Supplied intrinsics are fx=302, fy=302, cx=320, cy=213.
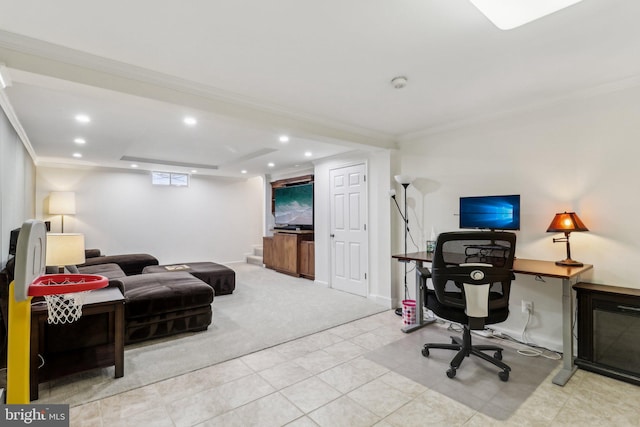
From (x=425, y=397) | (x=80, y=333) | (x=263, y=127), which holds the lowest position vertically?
(x=425, y=397)

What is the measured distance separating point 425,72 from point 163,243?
21.7 ft

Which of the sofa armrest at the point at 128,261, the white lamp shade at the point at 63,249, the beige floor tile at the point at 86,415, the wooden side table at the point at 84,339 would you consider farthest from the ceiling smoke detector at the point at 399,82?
the sofa armrest at the point at 128,261

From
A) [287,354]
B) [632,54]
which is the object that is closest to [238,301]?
[287,354]

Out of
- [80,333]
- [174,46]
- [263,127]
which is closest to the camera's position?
[174,46]

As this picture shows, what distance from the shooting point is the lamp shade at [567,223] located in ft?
8.22

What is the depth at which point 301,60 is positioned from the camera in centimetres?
215

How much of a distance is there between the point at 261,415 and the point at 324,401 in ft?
1.40

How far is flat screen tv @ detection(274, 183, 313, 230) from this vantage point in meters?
6.22

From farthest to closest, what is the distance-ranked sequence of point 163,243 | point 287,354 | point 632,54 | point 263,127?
point 163,243
point 263,127
point 287,354
point 632,54

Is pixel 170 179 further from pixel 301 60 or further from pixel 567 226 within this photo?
pixel 567 226

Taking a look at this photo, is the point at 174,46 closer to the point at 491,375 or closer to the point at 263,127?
the point at 263,127

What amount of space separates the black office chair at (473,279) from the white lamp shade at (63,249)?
3.03 m

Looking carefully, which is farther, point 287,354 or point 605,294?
point 287,354

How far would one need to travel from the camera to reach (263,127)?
3018mm
